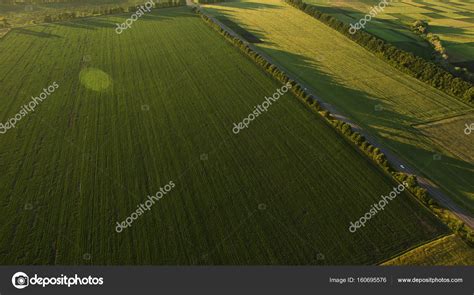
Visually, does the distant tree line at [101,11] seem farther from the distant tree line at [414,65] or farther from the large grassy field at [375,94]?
the distant tree line at [414,65]

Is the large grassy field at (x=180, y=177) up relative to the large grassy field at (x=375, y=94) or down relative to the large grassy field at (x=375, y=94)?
down

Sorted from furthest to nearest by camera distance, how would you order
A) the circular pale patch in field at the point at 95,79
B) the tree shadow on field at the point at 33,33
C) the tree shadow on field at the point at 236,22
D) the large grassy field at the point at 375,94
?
the tree shadow on field at the point at 236,22 < the tree shadow on field at the point at 33,33 < the circular pale patch in field at the point at 95,79 < the large grassy field at the point at 375,94

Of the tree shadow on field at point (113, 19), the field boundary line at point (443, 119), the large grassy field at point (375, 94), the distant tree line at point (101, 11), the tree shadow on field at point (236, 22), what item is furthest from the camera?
the distant tree line at point (101, 11)

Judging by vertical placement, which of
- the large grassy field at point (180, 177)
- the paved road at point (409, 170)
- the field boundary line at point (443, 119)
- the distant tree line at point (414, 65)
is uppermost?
the distant tree line at point (414, 65)

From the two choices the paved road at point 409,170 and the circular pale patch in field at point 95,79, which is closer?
the paved road at point 409,170

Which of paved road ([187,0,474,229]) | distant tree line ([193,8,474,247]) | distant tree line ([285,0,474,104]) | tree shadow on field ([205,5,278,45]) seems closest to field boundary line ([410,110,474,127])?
distant tree line ([285,0,474,104])

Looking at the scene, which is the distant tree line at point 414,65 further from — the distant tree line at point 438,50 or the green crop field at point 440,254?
the green crop field at point 440,254

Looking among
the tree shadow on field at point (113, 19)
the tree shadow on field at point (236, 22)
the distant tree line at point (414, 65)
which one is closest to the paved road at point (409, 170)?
the distant tree line at point (414, 65)

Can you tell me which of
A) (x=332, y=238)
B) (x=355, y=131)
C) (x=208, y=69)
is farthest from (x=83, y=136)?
(x=355, y=131)
